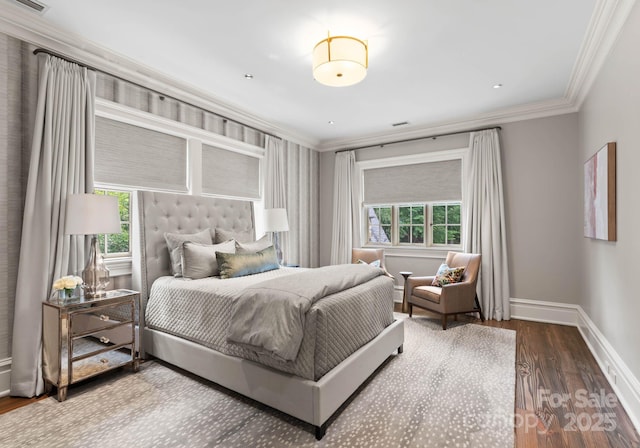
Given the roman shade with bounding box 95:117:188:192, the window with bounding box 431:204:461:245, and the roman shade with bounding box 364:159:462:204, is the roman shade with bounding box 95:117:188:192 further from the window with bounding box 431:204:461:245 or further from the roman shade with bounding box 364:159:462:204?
the window with bounding box 431:204:461:245

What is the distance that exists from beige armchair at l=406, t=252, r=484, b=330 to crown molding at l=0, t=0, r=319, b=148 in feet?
11.0

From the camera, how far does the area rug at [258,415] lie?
1.91 meters

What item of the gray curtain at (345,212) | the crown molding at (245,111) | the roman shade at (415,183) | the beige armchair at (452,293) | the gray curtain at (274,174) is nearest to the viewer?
the crown molding at (245,111)

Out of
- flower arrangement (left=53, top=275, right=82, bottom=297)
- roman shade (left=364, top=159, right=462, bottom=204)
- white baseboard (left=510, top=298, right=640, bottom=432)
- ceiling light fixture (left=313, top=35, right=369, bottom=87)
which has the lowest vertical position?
white baseboard (left=510, top=298, right=640, bottom=432)

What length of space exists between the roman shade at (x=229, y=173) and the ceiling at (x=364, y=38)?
68 cm

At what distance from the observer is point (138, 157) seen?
3322mm

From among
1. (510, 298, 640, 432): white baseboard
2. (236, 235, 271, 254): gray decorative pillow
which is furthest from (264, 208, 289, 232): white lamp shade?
(510, 298, 640, 432): white baseboard

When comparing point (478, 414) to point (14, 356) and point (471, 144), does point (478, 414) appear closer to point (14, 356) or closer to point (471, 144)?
point (14, 356)

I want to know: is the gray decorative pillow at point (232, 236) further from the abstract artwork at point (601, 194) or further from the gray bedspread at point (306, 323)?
the abstract artwork at point (601, 194)

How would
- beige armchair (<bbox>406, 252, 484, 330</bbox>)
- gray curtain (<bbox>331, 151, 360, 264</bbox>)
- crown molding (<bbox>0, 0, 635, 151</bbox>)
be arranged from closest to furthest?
crown molding (<bbox>0, 0, 635, 151</bbox>)
beige armchair (<bbox>406, 252, 484, 330</bbox>)
gray curtain (<bbox>331, 151, 360, 264</bbox>)

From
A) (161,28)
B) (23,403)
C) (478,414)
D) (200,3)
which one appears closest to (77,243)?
(23,403)

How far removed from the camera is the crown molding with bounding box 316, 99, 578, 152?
4120 mm

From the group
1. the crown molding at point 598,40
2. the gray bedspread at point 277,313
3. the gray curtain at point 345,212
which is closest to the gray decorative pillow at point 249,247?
the gray bedspread at point 277,313

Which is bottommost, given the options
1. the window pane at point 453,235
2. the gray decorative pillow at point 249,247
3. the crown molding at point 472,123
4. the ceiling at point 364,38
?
the gray decorative pillow at point 249,247
